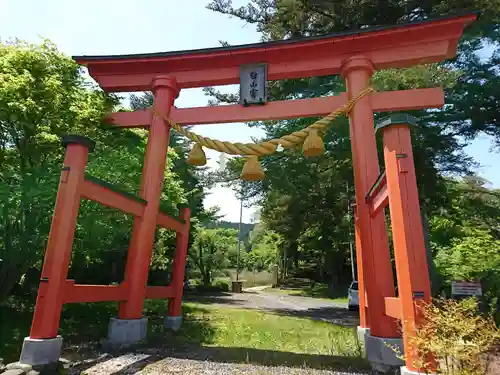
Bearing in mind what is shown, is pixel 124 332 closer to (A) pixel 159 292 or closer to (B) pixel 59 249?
(A) pixel 159 292

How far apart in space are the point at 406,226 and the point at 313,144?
7.89 ft

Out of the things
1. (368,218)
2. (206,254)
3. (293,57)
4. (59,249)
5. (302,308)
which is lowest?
(302,308)

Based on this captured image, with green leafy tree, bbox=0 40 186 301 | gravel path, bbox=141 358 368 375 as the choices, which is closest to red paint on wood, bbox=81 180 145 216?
green leafy tree, bbox=0 40 186 301

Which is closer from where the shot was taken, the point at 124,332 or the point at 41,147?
the point at 124,332

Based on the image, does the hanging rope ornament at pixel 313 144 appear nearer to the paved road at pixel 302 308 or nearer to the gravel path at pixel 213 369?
the gravel path at pixel 213 369

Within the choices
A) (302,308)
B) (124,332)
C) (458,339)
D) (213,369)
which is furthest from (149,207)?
(302,308)

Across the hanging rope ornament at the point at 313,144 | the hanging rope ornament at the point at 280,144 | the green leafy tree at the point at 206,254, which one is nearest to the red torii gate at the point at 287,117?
the hanging rope ornament at the point at 280,144

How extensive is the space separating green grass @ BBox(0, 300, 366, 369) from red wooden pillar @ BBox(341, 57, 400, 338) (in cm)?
76

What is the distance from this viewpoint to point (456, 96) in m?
10.3

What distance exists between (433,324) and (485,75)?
9548 mm

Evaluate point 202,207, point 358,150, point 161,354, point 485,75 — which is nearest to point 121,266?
point 202,207

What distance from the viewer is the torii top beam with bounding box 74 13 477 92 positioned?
599cm

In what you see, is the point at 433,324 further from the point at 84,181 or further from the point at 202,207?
the point at 202,207

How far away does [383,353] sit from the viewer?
4527 mm
